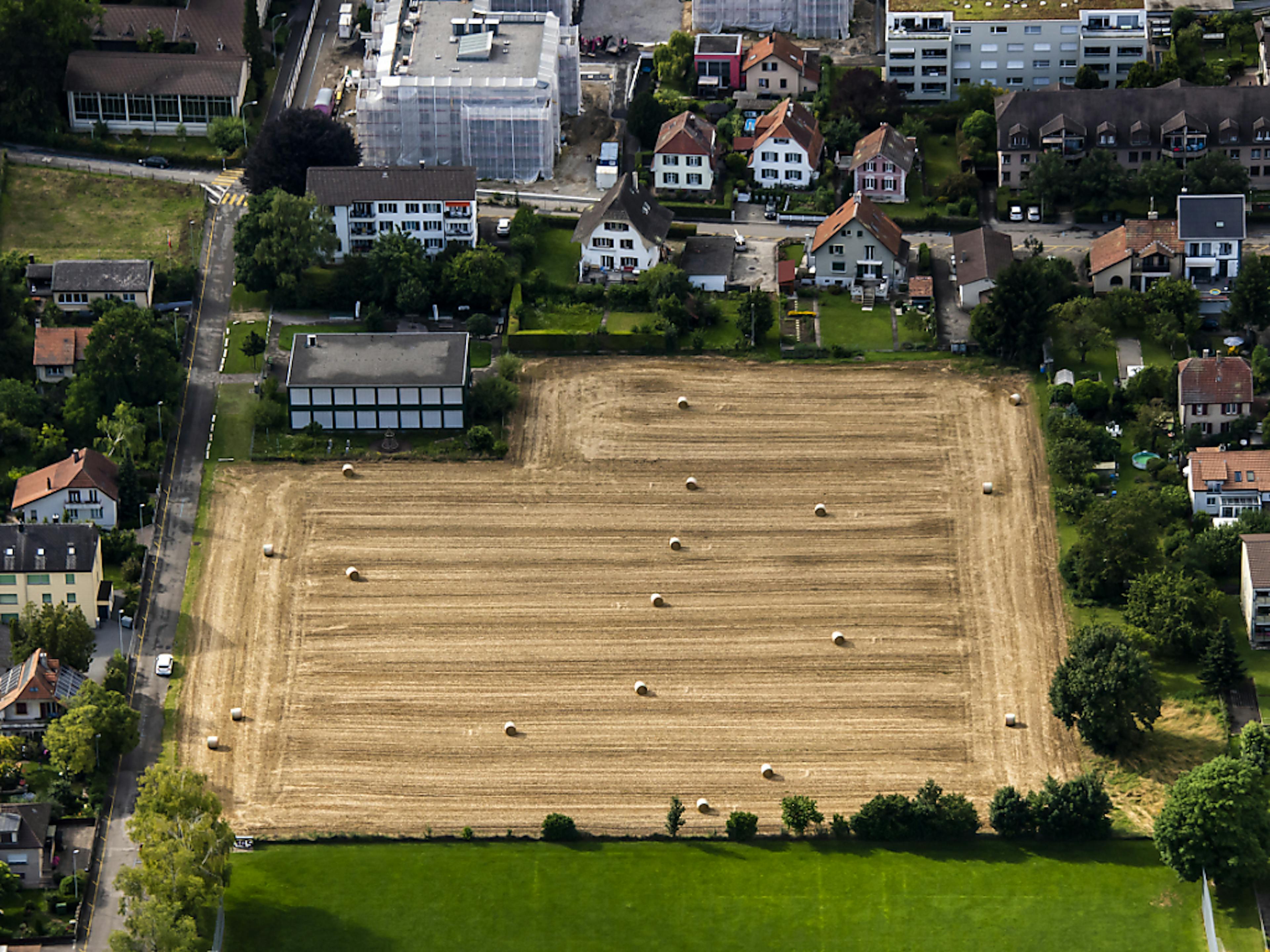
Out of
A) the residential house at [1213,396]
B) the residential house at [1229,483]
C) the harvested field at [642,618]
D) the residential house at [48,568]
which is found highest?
the residential house at [1213,396]

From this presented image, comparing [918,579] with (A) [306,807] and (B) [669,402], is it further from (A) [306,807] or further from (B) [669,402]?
(A) [306,807]

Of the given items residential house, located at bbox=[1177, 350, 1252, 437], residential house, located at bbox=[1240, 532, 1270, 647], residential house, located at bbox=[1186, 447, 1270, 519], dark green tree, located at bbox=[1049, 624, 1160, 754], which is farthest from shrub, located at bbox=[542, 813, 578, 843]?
residential house, located at bbox=[1177, 350, 1252, 437]

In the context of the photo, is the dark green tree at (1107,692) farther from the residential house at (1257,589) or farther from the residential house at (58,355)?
the residential house at (58,355)

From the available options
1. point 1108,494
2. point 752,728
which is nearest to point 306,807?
point 752,728

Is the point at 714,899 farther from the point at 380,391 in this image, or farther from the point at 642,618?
the point at 380,391

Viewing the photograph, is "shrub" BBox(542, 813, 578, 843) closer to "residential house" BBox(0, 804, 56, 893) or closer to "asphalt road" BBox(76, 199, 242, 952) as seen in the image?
"asphalt road" BBox(76, 199, 242, 952)

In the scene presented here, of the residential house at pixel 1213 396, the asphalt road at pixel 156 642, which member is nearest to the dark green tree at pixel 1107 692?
the residential house at pixel 1213 396
